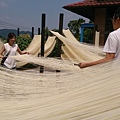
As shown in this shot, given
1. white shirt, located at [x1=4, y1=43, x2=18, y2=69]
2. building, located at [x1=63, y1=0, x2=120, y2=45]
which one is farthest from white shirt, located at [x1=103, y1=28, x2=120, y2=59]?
building, located at [x1=63, y1=0, x2=120, y2=45]

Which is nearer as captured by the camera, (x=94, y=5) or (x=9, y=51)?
(x=9, y=51)

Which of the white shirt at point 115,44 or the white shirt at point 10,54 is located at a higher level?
the white shirt at point 115,44

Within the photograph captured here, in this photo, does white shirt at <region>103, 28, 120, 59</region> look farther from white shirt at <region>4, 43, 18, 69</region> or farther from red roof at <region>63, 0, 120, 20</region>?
red roof at <region>63, 0, 120, 20</region>

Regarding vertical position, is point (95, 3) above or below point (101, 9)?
above

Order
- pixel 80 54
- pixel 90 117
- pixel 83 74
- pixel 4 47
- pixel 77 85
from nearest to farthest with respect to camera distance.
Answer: pixel 90 117
pixel 77 85
pixel 83 74
pixel 4 47
pixel 80 54

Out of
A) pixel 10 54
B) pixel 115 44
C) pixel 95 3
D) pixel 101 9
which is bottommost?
pixel 10 54

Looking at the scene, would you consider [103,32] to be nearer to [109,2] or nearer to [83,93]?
[109,2]

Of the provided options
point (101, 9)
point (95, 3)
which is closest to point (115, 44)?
point (95, 3)

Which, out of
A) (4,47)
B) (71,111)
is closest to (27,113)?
(71,111)

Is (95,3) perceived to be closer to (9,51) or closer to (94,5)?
(94,5)

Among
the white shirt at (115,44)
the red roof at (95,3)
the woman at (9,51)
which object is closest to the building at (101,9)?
the red roof at (95,3)

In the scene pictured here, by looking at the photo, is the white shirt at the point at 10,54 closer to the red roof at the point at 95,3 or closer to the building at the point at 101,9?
the building at the point at 101,9

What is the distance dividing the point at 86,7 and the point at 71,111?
7554 mm

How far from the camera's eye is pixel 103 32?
834 cm
